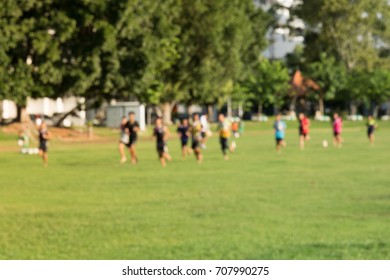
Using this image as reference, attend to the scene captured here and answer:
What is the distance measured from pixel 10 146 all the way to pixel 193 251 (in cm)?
3472

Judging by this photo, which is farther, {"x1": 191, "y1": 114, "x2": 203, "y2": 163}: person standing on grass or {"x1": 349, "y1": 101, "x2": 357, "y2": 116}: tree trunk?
{"x1": 349, "y1": 101, "x2": 357, "y2": 116}: tree trunk

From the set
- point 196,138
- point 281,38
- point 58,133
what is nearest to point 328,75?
point 281,38

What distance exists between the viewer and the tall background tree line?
4800cm

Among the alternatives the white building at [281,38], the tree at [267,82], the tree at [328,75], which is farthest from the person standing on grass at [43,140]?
the white building at [281,38]

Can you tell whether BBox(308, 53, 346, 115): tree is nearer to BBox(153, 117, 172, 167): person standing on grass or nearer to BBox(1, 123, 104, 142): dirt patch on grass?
BBox(1, 123, 104, 142): dirt patch on grass

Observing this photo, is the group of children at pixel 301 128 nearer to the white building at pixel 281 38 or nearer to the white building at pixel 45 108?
the white building at pixel 45 108

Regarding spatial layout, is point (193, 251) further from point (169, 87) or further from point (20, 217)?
point (169, 87)

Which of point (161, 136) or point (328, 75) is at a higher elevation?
point (328, 75)

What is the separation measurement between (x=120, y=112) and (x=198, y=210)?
50130 mm

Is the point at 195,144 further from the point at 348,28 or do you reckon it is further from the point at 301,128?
the point at 348,28

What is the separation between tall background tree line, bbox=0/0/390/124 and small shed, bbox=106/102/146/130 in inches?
60.4

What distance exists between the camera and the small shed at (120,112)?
204ft

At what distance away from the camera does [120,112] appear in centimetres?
6688

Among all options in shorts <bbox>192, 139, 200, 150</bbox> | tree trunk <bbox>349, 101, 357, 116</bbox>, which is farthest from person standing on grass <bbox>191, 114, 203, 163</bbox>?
tree trunk <bbox>349, 101, 357, 116</bbox>
